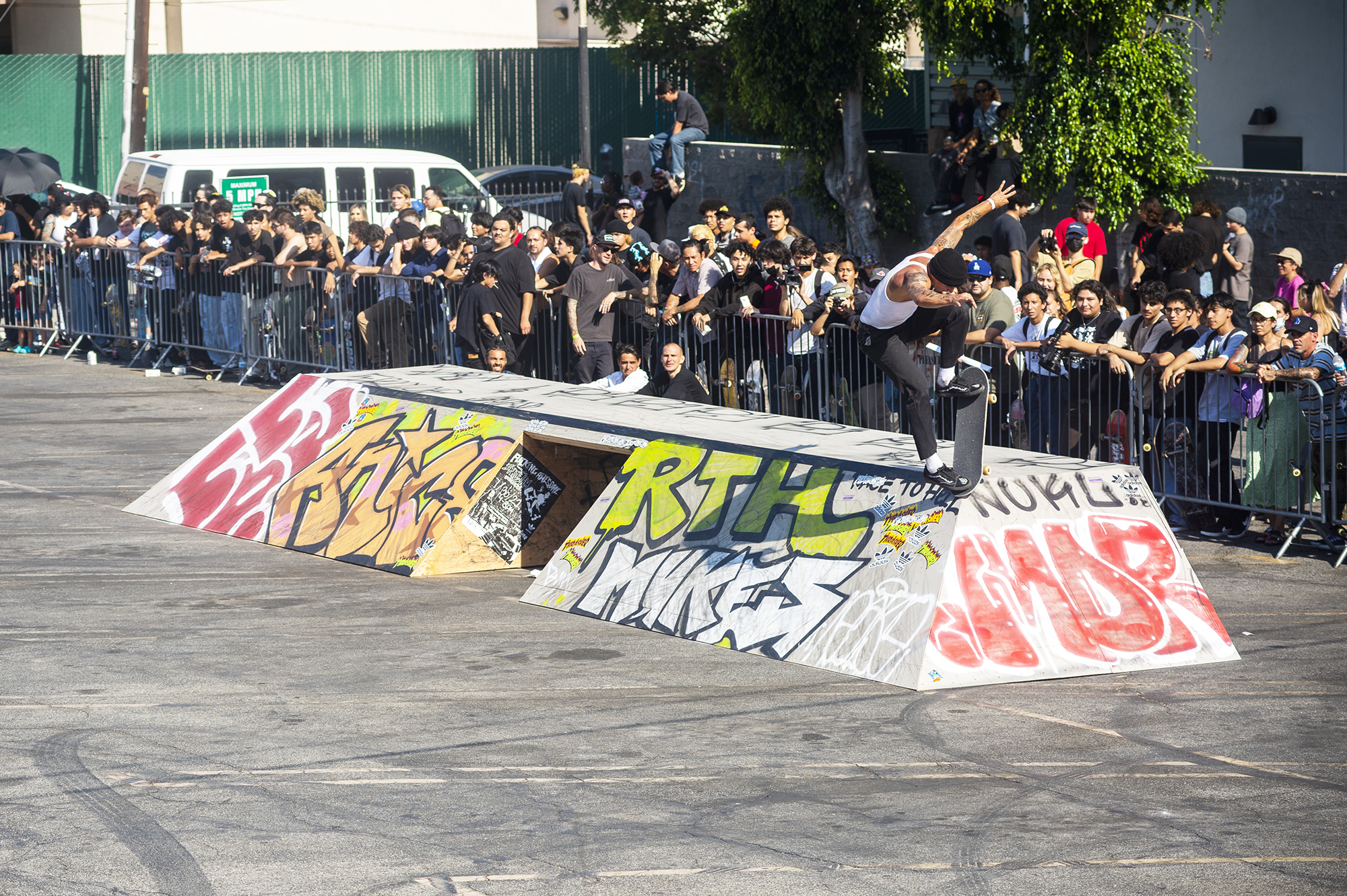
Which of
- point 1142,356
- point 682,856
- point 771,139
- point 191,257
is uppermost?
point 771,139

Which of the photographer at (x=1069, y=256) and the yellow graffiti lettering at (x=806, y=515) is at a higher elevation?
the photographer at (x=1069, y=256)

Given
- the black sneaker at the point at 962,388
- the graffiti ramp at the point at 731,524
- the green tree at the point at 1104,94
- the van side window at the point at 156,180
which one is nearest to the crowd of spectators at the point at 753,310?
the green tree at the point at 1104,94

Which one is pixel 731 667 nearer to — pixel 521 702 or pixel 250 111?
pixel 521 702

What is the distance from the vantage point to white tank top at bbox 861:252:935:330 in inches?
325

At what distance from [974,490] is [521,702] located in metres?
2.74

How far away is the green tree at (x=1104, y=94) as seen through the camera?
1636cm

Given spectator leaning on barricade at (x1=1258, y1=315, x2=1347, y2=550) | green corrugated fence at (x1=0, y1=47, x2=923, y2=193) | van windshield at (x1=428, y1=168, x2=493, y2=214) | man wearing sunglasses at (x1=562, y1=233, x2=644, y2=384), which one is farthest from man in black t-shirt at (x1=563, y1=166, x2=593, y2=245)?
spectator leaning on barricade at (x1=1258, y1=315, x2=1347, y2=550)

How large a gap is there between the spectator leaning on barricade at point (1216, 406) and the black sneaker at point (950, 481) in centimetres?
325

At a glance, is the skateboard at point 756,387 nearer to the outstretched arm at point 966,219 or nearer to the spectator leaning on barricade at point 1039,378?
the spectator leaning on barricade at point 1039,378

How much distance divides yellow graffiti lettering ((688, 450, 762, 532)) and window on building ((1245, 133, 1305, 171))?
13.0 metres

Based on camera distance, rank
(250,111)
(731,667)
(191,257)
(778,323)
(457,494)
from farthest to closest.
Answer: (250,111) < (191,257) < (778,323) < (457,494) < (731,667)

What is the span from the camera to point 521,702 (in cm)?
771

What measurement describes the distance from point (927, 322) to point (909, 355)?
0.74 ft

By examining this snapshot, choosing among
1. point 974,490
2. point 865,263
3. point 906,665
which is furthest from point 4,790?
point 865,263
